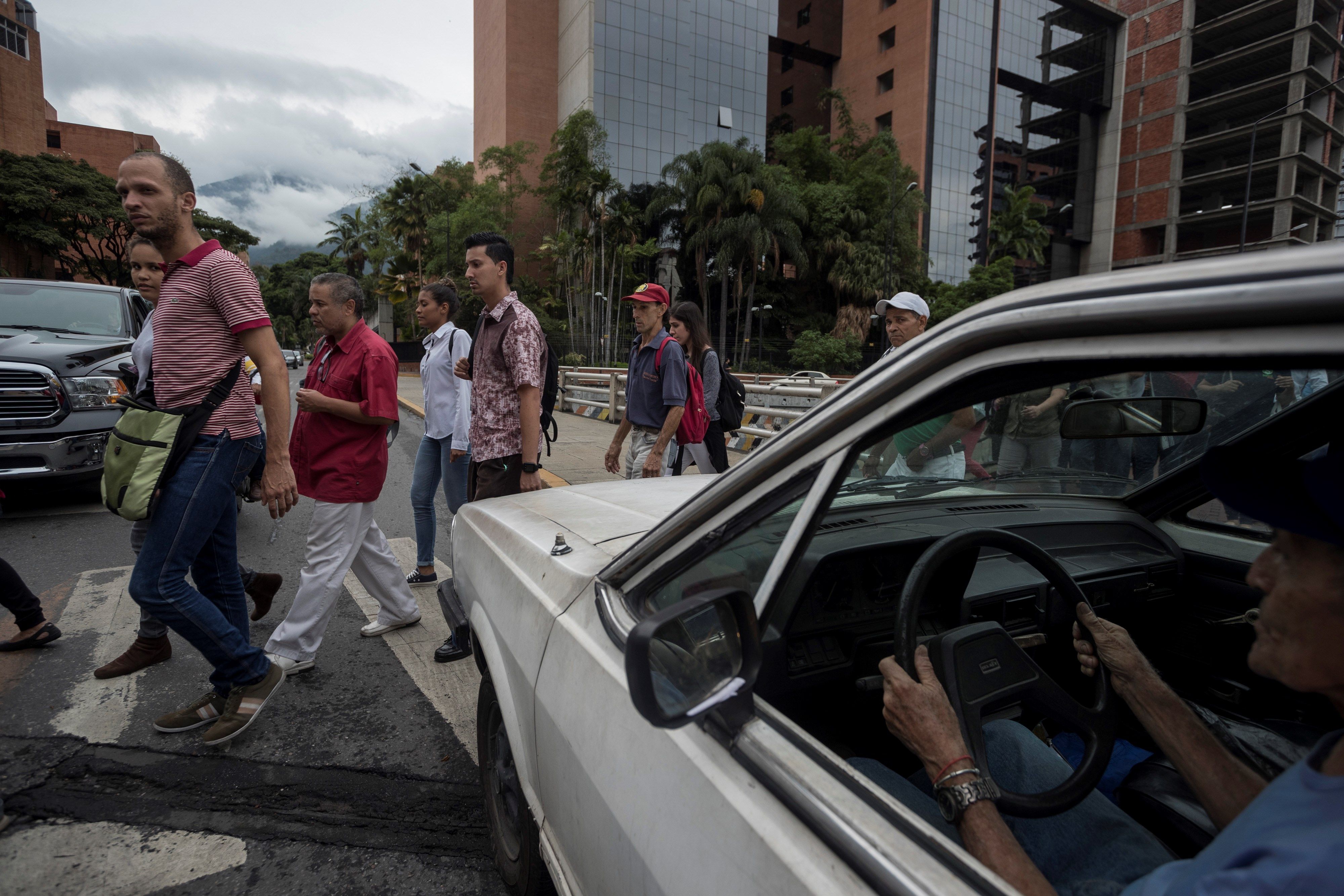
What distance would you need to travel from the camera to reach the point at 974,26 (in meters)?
57.0

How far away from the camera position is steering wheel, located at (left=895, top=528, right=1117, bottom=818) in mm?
1274

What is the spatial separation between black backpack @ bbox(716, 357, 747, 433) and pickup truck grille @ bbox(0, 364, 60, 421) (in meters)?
5.67

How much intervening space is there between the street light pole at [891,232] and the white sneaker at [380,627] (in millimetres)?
45066

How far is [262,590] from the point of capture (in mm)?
4027

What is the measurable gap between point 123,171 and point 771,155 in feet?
202

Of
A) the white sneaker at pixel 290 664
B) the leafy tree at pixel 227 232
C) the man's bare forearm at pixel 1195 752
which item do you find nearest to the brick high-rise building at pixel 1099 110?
the leafy tree at pixel 227 232

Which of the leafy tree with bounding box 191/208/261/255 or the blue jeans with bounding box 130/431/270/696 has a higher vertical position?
the leafy tree with bounding box 191/208/261/255

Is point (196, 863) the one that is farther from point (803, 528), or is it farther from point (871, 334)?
point (871, 334)

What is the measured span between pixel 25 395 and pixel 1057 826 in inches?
309

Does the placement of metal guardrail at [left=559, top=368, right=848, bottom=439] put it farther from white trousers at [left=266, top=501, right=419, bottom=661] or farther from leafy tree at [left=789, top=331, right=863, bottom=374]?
leafy tree at [left=789, top=331, right=863, bottom=374]

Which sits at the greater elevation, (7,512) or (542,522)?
(542,522)

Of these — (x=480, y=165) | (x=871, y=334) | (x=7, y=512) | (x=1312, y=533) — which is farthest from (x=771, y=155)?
(x=1312, y=533)

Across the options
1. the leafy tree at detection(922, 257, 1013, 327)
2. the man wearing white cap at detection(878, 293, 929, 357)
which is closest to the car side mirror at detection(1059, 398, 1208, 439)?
the man wearing white cap at detection(878, 293, 929, 357)

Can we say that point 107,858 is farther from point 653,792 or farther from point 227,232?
Result: point 227,232
